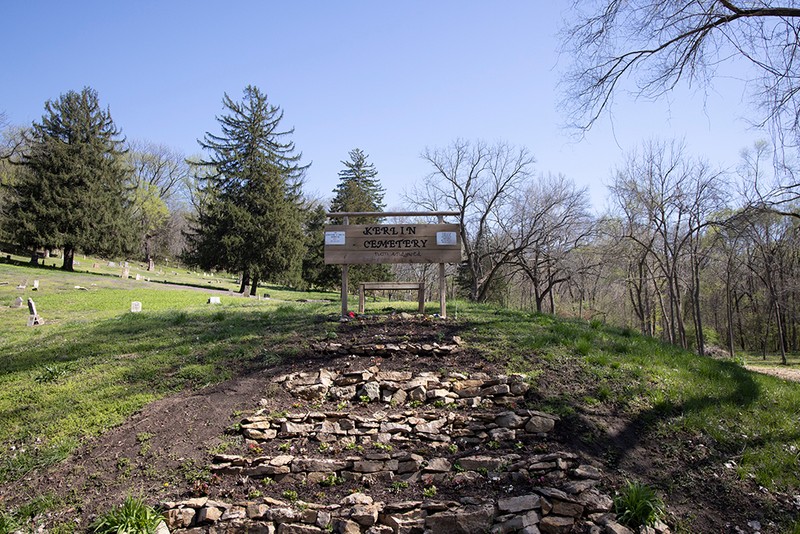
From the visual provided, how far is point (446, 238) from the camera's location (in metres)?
9.23

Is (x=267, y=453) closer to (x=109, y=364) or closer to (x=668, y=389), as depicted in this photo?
(x=109, y=364)

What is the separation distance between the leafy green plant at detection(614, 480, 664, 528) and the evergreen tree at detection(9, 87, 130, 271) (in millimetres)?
35730

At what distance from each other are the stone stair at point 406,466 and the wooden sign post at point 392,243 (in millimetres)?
3271

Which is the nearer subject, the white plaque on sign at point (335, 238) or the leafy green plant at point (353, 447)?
the leafy green plant at point (353, 447)

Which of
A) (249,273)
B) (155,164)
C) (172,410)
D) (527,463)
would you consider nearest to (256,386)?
(172,410)

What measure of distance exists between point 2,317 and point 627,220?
29.7 metres

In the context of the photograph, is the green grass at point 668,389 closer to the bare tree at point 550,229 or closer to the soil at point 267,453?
the soil at point 267,453

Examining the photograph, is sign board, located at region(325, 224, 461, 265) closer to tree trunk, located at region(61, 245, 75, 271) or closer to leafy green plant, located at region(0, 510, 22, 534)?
leafy green plant, located at region(0, 510, 22, 534)

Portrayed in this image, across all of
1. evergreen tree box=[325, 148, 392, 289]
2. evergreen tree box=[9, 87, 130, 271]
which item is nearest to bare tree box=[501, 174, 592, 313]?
evergreen tree box=[325, 148, 392, 289]

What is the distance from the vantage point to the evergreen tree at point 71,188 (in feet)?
99.8

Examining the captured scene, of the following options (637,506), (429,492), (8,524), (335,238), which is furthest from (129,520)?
(335,238)

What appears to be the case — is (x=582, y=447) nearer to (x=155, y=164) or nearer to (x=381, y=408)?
(x=381, y=408)

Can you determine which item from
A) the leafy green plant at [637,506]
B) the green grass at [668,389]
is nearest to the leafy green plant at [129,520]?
the leafy green plant at [637,506]

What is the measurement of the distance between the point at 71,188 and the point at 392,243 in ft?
103
